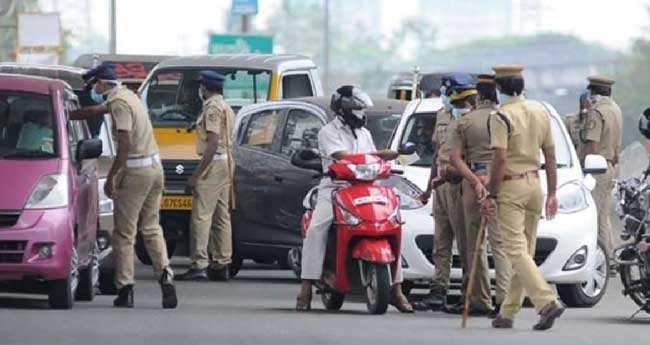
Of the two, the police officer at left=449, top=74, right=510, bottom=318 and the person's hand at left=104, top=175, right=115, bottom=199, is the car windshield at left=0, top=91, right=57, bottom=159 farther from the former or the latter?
the police officer at left=449, top=74, right=510, bottom=318

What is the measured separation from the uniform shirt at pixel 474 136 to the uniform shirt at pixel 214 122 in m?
4.35

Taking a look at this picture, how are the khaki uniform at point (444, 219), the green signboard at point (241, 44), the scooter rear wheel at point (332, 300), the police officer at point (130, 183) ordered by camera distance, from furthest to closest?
Answer: the green signboard at point (241, 44) → the khaki uniform at point (444, 219) → the scooter rear wheel at point (332, 300) → the police officer at point (130, 183)

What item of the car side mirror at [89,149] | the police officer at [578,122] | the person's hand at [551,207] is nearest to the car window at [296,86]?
the police officer at [578,122]

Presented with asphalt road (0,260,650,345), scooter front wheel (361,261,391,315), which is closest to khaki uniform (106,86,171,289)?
asphalt road (0,260,650,345)

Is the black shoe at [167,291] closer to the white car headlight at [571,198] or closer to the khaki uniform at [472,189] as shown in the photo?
the khaki uniform at [472,189]

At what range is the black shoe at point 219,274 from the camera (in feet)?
77.4

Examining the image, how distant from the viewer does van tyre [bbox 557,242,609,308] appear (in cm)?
2075

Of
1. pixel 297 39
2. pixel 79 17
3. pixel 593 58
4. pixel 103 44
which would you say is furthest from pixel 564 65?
pixel 297 39

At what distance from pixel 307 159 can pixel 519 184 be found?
2076mm

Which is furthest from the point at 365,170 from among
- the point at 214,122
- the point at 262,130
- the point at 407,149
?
the point at 262,130

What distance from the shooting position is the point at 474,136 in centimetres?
1864

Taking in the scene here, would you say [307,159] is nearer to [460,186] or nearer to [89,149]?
[460,186]

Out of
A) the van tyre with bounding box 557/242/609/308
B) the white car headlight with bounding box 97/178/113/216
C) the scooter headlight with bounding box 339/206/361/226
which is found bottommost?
the van tyre with bounding box 557/242/609/308

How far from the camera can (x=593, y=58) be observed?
388ft
